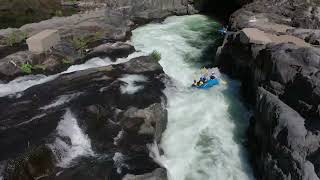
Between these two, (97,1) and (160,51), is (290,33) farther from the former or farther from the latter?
(97,1)

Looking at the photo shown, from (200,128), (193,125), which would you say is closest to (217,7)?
(193,125)

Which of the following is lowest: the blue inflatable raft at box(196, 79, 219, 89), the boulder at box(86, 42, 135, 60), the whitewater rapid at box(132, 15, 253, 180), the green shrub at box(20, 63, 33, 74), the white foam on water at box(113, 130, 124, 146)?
the whitewater rapid at box(132, 15, 253, 180)

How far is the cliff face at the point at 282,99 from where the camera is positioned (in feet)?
37.6

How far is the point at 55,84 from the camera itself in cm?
1862

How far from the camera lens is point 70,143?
13539 mm

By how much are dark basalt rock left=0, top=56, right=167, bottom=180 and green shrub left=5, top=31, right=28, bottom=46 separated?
778 centimetres

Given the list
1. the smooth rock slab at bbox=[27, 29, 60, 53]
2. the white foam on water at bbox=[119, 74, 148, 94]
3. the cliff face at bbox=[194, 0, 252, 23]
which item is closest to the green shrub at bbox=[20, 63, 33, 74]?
the smooth rock slab at bbox=[27, 29, 60, 53]

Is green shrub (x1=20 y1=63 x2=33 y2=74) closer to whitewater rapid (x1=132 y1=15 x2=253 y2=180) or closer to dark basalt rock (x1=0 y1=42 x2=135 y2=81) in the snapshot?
dark basalt rock (x1=0 y1=42 x2=135 y2=81)

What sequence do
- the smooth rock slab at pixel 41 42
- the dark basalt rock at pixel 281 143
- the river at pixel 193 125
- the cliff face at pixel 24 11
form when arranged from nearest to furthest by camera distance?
the dark basalt rock at pixel 281 143 < the river at pixel 193 125 < the smooth rock slab at pixel 41 42 < the cliff face at pixel 24 11

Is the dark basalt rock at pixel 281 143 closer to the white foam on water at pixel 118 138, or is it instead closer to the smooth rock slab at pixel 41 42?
the white foam on water at pixel 118 138

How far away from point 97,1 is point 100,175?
25618 millimetres

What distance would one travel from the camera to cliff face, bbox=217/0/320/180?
1146cm

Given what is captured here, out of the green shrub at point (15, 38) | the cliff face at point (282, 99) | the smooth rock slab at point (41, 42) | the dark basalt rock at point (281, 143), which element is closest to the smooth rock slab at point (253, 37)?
the cliff face at point (282, 99)

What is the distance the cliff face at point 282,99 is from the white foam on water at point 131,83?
6.06m
